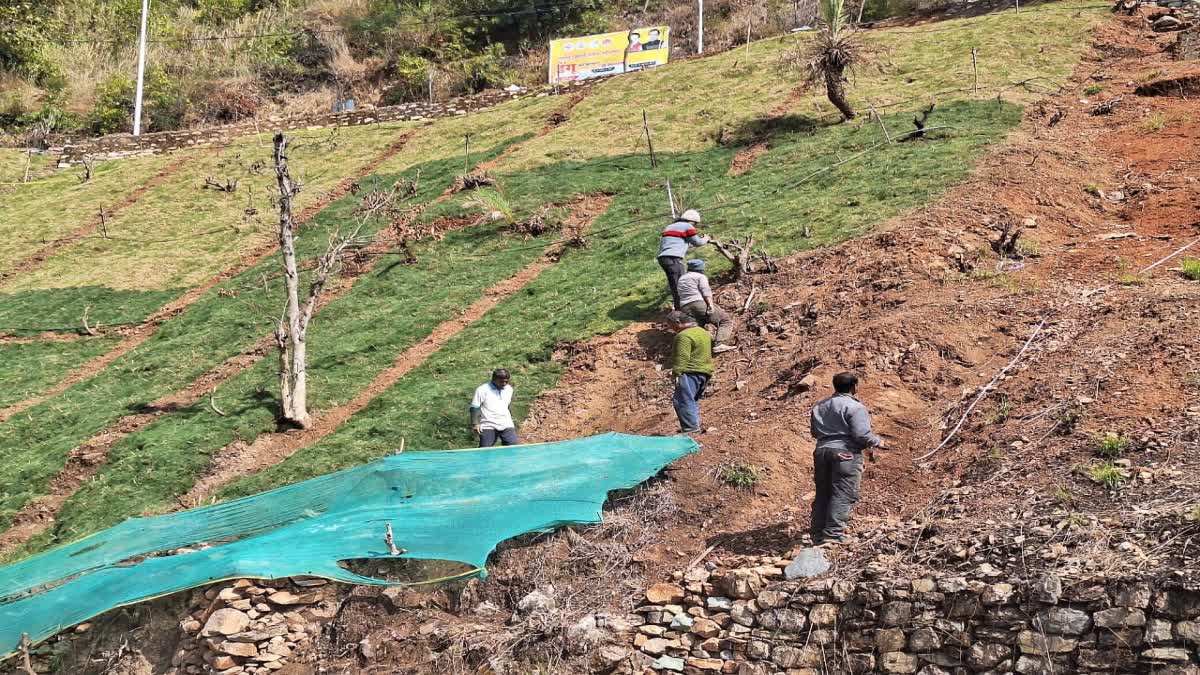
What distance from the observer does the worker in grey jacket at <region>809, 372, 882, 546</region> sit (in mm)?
8969

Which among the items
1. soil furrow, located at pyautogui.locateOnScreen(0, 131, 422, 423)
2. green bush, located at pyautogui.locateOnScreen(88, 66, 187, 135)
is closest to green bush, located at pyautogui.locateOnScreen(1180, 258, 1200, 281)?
soil furrow, located at pyautogui.locateOnScreen(0, 131, 422, 423)

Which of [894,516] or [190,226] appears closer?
[894,516]

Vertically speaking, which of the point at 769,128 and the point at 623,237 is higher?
the point at 769,128

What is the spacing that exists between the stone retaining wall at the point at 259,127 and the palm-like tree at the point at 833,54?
13.1 meters

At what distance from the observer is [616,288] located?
1967 cm

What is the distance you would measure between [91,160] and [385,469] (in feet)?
111

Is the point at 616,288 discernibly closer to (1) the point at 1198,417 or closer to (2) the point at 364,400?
(2) the point at 364,400

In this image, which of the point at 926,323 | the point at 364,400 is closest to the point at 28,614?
the point at 364,400

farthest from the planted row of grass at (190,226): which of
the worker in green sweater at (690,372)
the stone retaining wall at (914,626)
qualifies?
the stone retaining wall at (914,626)

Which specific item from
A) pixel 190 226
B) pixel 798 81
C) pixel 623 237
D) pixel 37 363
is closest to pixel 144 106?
pixel 190 226

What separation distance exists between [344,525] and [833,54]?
2112 centimetres

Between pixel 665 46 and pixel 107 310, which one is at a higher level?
pixel 665 46

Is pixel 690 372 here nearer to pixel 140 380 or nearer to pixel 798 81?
pixel 140 380

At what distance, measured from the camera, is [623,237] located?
23641mm
